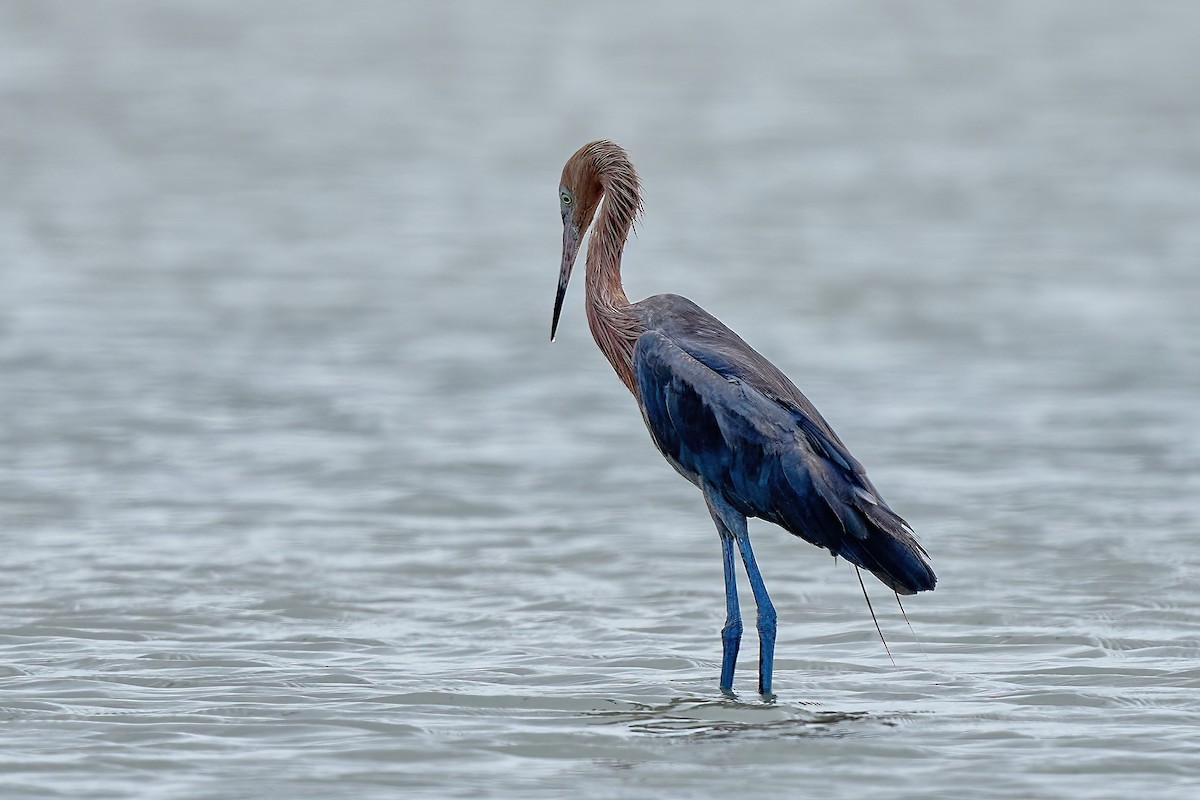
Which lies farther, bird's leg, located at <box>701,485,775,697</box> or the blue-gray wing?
bird's leg, located at <box>701,485,775,697</box>

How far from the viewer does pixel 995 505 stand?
483 inches

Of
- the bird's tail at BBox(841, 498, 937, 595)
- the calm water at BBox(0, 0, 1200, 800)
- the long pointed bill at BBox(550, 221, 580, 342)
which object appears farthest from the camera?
the long pointed bill at BBox(550, 221, 580, 342)

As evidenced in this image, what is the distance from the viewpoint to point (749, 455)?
8.13 meters

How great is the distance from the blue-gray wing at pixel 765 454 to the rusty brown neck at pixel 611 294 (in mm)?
300

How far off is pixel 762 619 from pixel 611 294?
1627mm

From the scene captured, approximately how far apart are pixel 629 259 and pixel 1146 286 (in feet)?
17.7

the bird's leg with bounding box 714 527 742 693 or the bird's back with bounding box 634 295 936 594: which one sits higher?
the bird's back with bounding box 634 295 936 594

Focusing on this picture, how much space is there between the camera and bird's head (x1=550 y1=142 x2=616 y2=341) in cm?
911

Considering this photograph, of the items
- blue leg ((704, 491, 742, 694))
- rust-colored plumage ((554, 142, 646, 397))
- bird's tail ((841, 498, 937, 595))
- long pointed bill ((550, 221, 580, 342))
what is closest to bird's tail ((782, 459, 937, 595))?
bird's tail ((841, 498, 937, 595))

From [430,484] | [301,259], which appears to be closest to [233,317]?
[301,259]

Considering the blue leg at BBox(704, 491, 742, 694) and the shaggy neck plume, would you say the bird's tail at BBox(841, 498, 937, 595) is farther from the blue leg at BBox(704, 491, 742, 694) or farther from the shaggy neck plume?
the shaggy neck plume

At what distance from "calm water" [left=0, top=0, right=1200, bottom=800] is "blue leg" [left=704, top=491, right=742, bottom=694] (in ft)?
0.63

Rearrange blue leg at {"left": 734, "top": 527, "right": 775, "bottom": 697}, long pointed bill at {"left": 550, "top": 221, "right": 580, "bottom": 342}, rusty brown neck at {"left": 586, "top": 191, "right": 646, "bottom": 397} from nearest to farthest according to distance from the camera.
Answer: blue leg at {"left": 734, "top": 527, "right": 775, "bottom": 697}
rusty brown neck at {"left": 586, "top": 191, "right": 646, "bottom": 397}
long pointed bill at {"left": 550, "top": 221, "right": 580, "bottom": 342}

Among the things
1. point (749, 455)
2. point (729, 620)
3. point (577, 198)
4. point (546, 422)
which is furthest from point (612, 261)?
point (546, 422)
